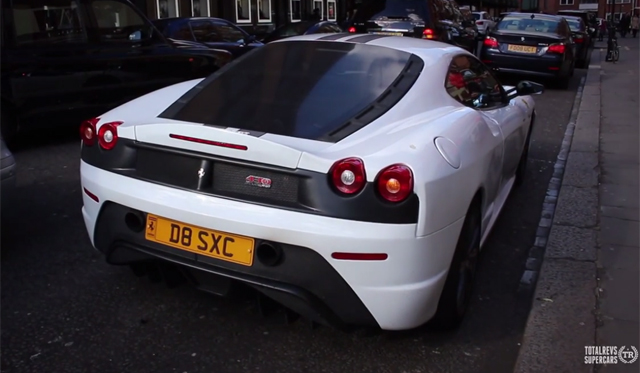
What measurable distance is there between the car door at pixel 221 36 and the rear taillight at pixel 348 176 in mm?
8645

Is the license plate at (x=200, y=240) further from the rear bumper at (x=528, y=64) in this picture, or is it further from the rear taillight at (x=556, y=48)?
the rear taillight at (x=556, y=48)

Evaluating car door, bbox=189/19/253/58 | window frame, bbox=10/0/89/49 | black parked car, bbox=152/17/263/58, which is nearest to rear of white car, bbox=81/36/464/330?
window frame, bbox=10/0/89/49

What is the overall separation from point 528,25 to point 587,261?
412 inches

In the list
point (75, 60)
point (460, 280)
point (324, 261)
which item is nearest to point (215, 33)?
point (75, 60)

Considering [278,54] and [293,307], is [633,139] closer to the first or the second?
[278,54]

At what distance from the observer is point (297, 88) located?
368 centimetres

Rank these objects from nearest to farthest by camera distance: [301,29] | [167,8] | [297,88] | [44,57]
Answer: [297,88]
[44,57]
[301,29]
[167,8]

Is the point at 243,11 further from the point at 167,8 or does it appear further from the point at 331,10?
the point at 331,10

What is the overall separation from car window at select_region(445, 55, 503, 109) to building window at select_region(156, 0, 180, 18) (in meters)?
18.2

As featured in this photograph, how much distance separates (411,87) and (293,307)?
1.38 m

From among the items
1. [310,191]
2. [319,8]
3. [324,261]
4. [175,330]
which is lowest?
[175,330]

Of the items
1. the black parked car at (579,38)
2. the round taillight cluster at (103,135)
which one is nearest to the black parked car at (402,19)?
the black parked car at (579,38)

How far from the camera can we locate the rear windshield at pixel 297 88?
331 cm

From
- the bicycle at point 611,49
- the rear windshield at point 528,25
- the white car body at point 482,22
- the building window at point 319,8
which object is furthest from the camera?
the white car body at point 482,22
